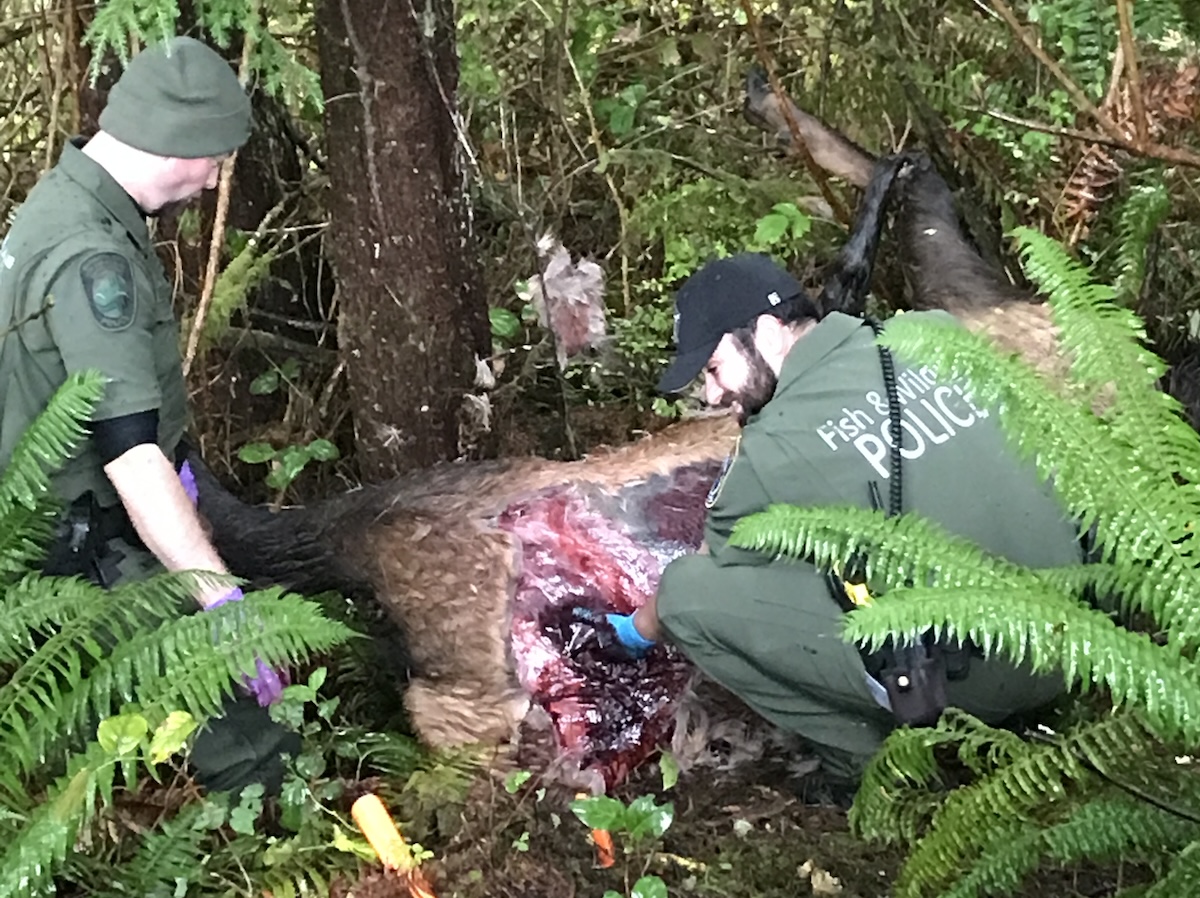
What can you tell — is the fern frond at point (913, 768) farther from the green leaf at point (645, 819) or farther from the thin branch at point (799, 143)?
the thin branch at point (799, 143)

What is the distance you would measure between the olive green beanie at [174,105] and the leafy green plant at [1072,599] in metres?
1.82

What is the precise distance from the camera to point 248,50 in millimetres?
3521

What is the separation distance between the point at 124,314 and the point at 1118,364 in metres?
2.37

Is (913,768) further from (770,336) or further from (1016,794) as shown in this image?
(770,336)

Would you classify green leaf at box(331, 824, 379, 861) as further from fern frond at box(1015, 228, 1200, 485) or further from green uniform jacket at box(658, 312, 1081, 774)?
fern frond at box(1015, 228, 1200, 485)

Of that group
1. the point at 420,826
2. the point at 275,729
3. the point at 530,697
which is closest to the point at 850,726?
the point at 530,697

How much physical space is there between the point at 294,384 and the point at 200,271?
63 cm

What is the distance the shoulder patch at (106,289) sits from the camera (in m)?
2.91

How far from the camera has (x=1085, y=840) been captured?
2133mm

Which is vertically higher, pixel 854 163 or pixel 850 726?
pixel 854 163

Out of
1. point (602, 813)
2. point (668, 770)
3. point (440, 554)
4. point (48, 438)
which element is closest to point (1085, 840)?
point (602, 813)

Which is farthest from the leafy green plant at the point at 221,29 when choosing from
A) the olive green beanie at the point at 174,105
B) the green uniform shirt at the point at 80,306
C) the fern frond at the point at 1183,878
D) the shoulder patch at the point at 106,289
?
the fern frond at the point at 1183,878

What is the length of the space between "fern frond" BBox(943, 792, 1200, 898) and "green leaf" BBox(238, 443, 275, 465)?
129 inches

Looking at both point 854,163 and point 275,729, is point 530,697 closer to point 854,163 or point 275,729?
→ point 275,729
